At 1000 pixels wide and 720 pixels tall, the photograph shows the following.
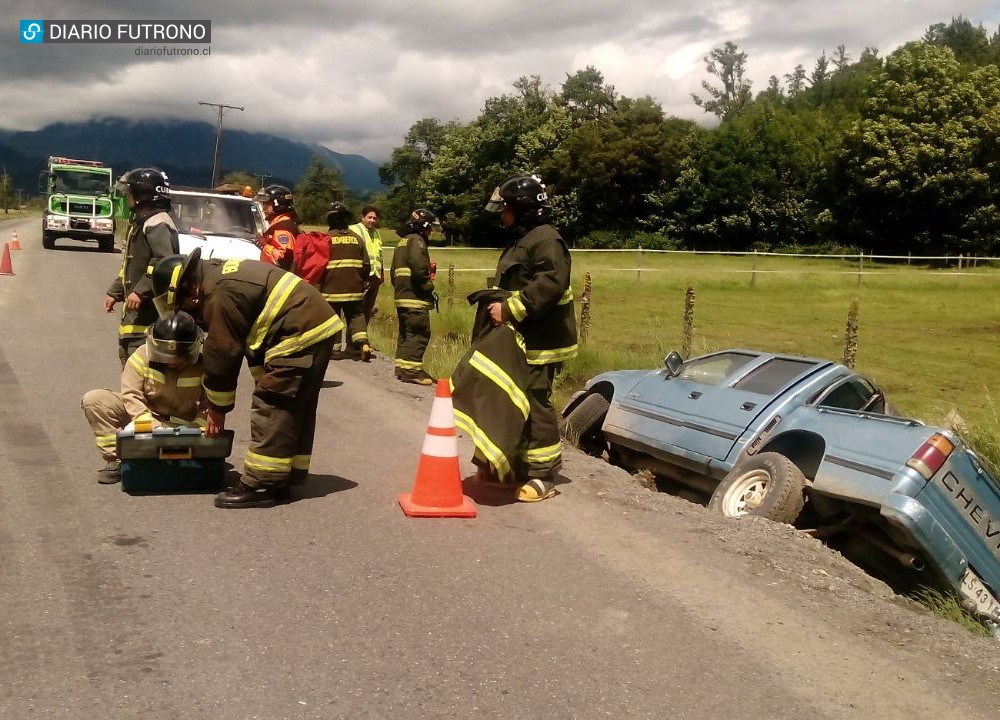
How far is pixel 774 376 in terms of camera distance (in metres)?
7.30

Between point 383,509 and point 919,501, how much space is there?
3.03 m

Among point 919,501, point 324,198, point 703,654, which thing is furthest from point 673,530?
point 324,198

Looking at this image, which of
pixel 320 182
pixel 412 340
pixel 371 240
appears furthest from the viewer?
pixel 320 182

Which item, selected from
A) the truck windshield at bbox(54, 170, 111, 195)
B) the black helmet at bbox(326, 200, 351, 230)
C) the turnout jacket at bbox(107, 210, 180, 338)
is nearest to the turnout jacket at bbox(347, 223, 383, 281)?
the black helmet at bbox(326, 200, 351, 230)

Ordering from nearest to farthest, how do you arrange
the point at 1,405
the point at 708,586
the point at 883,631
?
the point at 883,631 < the point at 708,586 < the point at 1,405

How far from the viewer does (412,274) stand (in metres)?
10.9

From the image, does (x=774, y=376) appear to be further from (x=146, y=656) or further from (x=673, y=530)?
(x=146, y=656)

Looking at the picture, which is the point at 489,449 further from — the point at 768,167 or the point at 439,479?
the point at 768,167

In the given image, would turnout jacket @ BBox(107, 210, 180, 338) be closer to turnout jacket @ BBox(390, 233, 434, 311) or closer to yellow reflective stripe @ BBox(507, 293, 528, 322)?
yellow reflective stripe @ BBox(507, 293, 528, 322)

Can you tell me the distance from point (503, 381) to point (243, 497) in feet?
5.43

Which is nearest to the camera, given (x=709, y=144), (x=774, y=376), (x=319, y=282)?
(x=774, y=376)

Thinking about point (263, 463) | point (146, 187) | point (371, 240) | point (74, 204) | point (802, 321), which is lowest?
point (263, 463)

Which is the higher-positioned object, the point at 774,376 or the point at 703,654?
the point at 774,376

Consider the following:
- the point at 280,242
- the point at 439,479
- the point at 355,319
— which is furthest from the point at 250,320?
the point at 355,319
